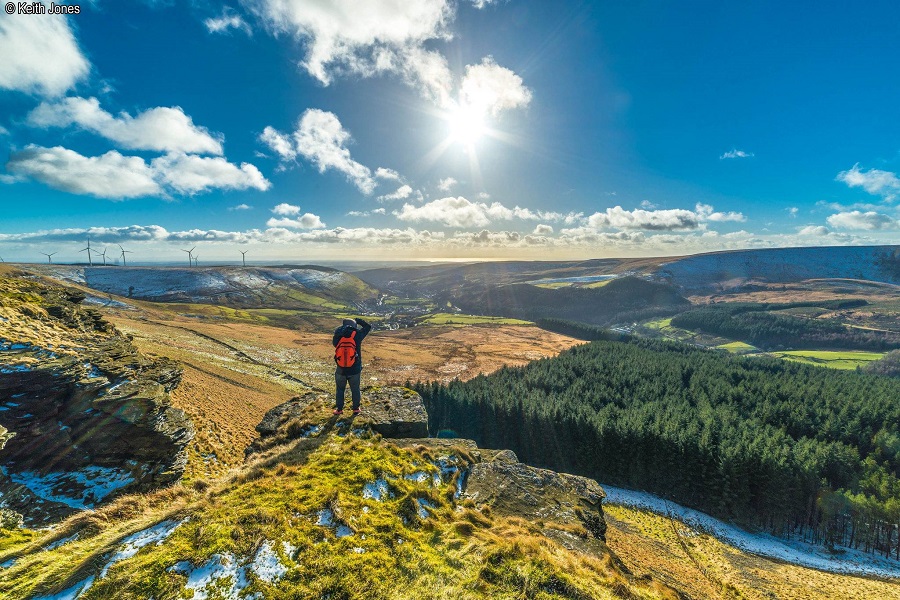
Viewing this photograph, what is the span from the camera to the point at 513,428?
188ft

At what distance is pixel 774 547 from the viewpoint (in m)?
38.7

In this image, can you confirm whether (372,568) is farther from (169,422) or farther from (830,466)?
(830,466)

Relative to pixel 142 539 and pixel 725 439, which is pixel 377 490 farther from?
pixel 725 439

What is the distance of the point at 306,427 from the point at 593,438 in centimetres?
5003

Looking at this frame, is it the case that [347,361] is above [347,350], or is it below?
below

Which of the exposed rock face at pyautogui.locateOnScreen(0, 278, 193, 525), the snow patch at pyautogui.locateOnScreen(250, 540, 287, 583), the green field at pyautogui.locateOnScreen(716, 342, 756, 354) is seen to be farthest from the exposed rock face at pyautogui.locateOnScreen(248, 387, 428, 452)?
the green field at pyautogui.locateOnScreen(716, 342, 756, 354)

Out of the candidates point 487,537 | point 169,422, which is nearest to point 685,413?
point 487,537


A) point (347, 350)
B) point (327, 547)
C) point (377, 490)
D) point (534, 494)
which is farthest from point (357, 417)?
point (534, 494)

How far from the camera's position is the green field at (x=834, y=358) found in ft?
397

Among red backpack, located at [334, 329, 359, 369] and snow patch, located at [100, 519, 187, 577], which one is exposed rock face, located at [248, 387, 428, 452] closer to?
red backpack, located at [334, 329, 359, 369]

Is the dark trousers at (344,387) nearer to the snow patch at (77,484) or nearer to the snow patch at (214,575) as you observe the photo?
the snow patch at (214,575)

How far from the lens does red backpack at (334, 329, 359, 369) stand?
1299 centimetres

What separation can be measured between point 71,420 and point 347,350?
12.3m

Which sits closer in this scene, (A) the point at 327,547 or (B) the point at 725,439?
(A) the point at 327,547
